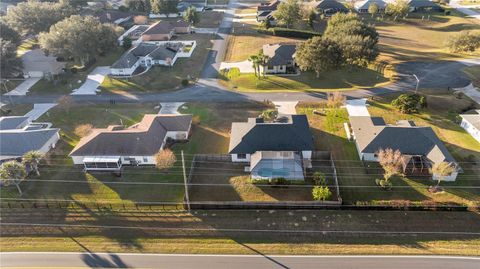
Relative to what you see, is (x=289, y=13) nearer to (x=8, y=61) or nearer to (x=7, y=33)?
(x=8, y=61)

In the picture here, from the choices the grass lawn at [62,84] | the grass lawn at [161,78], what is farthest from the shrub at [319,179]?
the grass lawn at [62,84]

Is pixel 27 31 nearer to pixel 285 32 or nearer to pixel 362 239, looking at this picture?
pixel 285 32

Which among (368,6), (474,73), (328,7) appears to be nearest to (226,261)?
(474,73)

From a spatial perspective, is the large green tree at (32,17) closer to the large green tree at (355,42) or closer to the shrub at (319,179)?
the large green tree at (355,42)

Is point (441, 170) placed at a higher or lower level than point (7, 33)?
lower

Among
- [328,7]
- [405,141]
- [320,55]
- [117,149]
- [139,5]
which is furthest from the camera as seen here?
[139,5]

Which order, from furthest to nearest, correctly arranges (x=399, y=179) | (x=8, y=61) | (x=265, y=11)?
(x=265, y=11) → (x=8, y=61) → (x=399, y=179)

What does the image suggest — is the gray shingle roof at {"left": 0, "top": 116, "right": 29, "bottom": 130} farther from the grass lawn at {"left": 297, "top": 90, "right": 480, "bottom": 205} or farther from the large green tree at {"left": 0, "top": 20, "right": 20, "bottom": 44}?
the grass lawn at {"left": 297, "top": 90, "right": 480, "bottom": 205}
